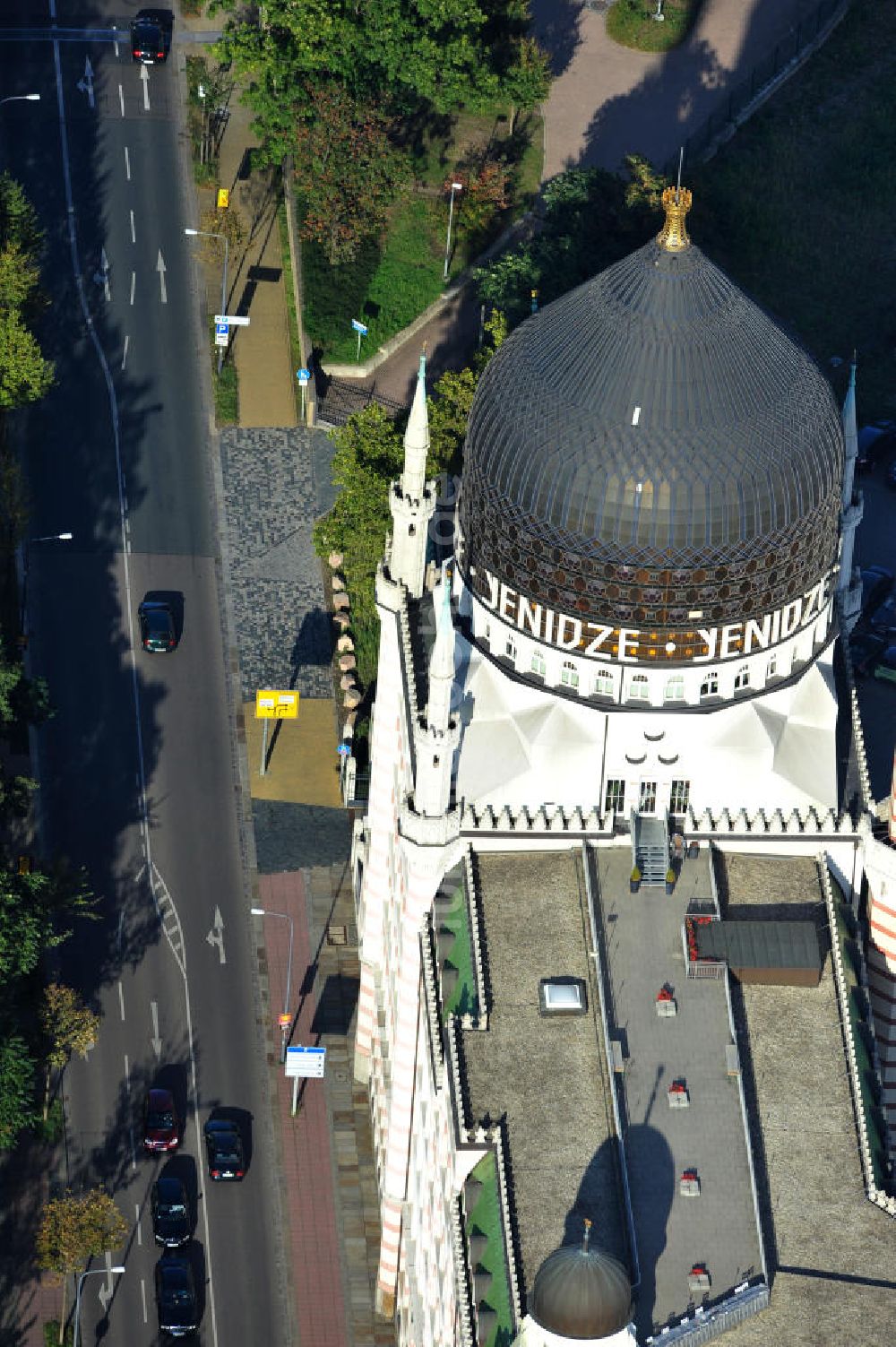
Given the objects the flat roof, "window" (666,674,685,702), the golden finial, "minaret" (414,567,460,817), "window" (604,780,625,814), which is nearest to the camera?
the flat roof

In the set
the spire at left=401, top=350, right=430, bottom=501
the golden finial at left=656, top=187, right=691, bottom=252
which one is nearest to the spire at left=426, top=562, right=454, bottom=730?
the spire at left=401, top=350, right=430, bottom=501

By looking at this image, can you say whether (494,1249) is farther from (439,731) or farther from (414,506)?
(414,506)

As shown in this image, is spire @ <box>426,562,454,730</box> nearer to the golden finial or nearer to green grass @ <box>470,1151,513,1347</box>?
the golden finial

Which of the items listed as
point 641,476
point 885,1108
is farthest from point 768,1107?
point 641,476

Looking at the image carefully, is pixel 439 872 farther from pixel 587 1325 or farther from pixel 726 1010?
pixel 587 1325

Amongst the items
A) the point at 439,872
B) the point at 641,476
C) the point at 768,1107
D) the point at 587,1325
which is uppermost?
the point at 641,476

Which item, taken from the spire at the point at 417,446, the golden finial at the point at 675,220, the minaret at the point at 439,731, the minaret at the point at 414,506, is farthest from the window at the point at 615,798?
the golden finial at the point at 675,220
